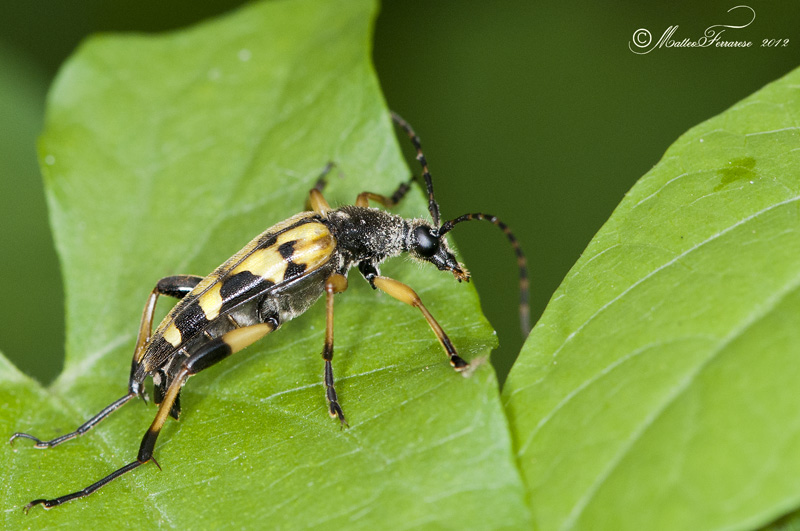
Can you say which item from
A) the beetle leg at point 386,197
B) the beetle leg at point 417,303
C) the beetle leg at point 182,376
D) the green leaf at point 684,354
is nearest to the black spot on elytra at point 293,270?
the beetle leg at point 182,376

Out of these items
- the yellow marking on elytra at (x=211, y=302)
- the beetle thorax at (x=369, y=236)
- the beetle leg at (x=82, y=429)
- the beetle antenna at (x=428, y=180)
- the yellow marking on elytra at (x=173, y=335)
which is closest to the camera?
the beetle leg at (x=82, y=429)

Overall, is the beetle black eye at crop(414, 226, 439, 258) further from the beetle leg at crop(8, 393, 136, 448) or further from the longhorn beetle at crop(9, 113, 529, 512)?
the beetle leg at crop(8, 393, 136, 448)

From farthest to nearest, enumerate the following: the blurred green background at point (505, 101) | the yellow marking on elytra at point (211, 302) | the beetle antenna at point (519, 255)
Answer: the blurred green background at point (505, 101), the yellow marking on elytra at point (211, 302), the beetle antenna at point (519, 255)

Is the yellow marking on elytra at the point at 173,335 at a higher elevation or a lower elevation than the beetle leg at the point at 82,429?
higher

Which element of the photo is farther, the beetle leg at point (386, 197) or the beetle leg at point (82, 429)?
the beetle leg at point (386, 197)

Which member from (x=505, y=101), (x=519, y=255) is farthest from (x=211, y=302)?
(x=505, y=101)

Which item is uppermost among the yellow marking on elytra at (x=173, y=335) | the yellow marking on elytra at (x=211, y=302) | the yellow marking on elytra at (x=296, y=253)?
the yellow marking on elytra at (x=296, y=253)

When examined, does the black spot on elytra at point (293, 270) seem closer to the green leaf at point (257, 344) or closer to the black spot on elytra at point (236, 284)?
the black spot on elytra at point (236, 284)
